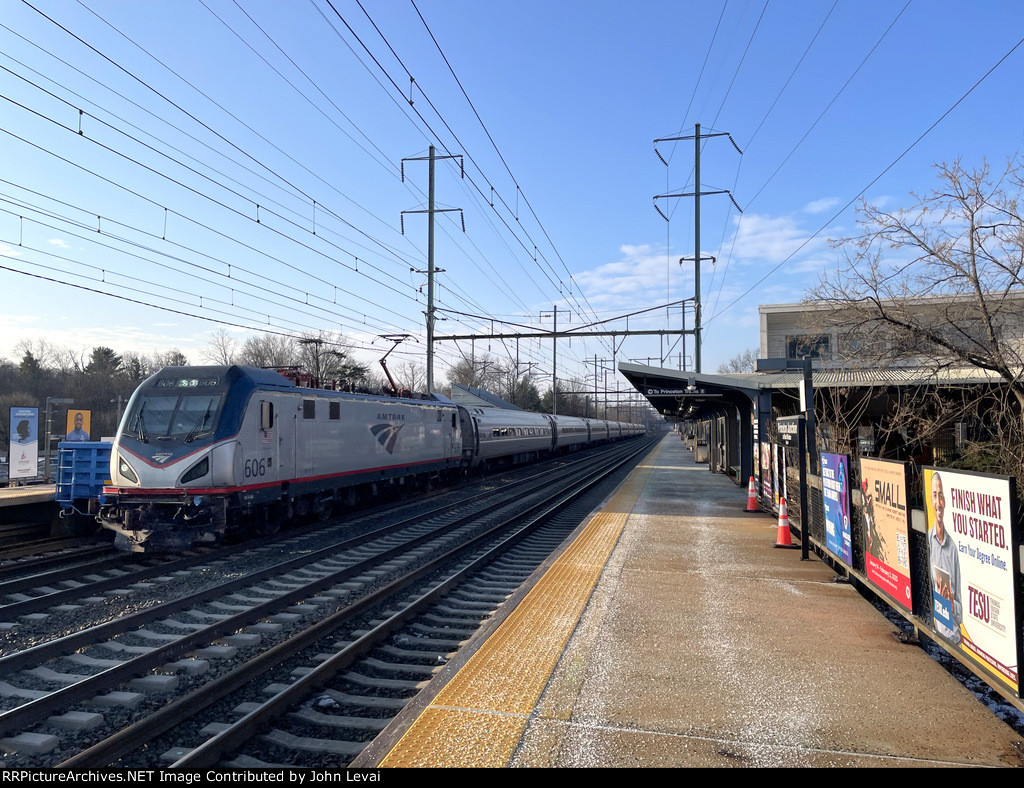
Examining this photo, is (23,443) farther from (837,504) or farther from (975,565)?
(975,565)

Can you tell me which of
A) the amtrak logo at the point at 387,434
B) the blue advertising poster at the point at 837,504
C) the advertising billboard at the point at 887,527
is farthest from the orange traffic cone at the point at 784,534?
the amtrak logo at the point at 387,434

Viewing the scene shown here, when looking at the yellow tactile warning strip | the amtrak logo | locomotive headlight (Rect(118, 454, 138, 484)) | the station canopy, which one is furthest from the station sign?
locomotive headlight (Rect(118, 454, 138, 484))

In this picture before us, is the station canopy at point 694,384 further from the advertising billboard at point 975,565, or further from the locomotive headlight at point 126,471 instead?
the locomotive headlight at point 126,471

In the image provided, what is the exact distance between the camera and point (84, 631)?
604 centimetres

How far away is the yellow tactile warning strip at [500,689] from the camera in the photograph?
356 centimetres

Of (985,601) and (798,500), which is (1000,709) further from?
(798,500)

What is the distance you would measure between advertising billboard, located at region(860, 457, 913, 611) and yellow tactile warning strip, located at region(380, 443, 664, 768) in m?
2.76

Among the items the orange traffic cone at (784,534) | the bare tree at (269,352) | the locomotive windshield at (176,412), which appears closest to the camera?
the orange traffic cone at (784,534)

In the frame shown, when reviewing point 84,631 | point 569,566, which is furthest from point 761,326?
point 84,631

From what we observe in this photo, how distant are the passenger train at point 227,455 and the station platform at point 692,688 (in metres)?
5.79

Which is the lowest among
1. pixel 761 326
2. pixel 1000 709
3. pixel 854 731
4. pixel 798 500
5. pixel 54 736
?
pixel 1000 709

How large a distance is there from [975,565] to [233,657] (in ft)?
18.9

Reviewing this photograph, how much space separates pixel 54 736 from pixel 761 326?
2970 centimetres

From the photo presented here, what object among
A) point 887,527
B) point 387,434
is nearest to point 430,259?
point 387,434
